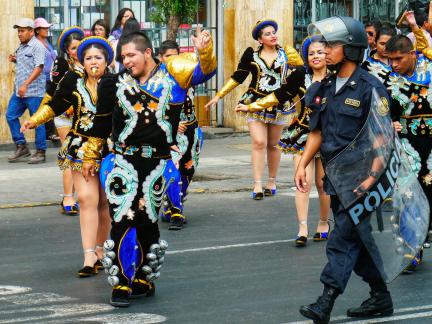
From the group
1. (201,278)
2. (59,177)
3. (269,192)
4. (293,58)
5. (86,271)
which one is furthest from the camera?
(59,177)

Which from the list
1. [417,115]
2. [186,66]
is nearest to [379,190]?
[186,66]

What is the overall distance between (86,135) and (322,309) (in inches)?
113

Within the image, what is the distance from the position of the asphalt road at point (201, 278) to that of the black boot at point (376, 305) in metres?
0.08

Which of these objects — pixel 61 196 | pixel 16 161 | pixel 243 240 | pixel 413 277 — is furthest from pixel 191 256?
pixel 16 161

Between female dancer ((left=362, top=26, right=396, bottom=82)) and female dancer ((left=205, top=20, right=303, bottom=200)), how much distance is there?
134 cm

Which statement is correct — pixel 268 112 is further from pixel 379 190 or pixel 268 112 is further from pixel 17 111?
pixel 379 190

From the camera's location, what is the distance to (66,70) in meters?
11.6

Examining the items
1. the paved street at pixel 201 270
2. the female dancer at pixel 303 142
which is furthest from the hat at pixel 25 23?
the female dancer at pixel 303 142

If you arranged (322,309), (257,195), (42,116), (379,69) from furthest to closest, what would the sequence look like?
(257,195), (379,69), (42,116), (322,309)

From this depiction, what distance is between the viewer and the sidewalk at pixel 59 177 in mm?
13531

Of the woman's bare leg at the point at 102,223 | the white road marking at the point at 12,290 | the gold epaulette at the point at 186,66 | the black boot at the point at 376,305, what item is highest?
the gold epaulette at the point at 186,66

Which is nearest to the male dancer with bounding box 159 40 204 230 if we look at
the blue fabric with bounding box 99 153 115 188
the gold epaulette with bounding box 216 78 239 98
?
the gold epaulette with bounding box 216 78 239 98

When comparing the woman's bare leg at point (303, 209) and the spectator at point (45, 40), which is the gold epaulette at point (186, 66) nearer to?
the woman's bare leg at point (303, 209)

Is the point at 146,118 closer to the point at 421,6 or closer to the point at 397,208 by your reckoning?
the point at 397,208
